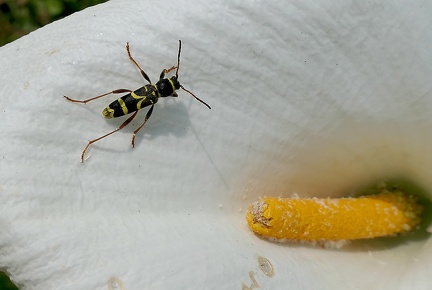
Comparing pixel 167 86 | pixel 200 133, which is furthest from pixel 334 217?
pixel 167 86

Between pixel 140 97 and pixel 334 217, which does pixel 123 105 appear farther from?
pixel 334 217

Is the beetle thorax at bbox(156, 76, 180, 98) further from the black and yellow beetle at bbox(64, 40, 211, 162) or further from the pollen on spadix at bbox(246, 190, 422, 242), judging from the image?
the pollen on spadix at bbox(246, 190, 422, 242)

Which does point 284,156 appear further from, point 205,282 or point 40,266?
point 40,266

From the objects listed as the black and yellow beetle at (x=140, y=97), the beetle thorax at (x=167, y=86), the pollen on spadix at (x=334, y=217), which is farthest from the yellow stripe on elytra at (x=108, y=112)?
the pollen on spadix at (x=334, y=217)

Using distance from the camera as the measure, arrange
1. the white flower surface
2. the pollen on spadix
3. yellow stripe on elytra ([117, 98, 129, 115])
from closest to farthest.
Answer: the white flower surface < yellow stripe on elytra ([117, 98, 129, 115]) < the pollen on spadix

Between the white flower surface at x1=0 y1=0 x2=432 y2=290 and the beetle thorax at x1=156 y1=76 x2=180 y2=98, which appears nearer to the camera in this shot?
the white flower surface at x1=0 y1=0 x2=432 y2=290

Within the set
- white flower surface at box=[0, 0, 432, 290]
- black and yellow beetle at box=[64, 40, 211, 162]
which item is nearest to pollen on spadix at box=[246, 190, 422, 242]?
white flower surface at box=[0, 0, 432, 290]
